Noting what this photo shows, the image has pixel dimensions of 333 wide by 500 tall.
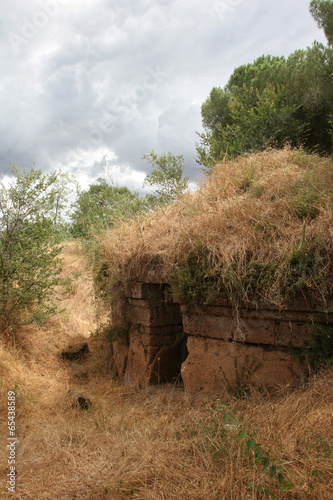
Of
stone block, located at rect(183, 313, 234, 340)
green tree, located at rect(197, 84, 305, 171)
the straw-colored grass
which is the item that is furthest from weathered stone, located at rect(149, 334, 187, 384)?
green tree, located at rect(197, 84, 305, 171)

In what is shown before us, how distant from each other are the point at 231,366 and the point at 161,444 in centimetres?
131

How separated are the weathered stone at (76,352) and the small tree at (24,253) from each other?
29.8 inches

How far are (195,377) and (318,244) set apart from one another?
200 cm

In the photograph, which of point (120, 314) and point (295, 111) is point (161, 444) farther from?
point (295, 111)

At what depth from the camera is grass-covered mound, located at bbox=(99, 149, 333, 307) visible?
3.48 meters

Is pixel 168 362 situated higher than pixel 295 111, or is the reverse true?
A: pixel 295 111

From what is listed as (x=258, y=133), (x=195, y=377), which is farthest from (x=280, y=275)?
(x=258, y=133)

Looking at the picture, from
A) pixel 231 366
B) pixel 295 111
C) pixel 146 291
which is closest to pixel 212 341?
pixel 231 366

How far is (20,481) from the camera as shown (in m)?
2.81

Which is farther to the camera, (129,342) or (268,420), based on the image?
(129,342)

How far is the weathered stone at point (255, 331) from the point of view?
3678 millimetres

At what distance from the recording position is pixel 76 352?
650 cm

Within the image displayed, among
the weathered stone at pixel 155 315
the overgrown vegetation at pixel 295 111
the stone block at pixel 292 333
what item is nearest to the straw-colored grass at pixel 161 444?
the stone block at pixel 292 333

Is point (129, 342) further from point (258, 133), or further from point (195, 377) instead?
point (258, 133)
